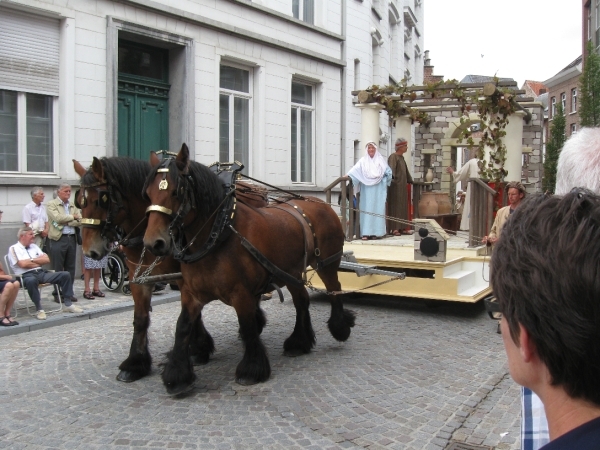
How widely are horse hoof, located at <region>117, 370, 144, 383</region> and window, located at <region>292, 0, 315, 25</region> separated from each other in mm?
13152

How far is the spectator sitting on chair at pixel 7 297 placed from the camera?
7.07 m

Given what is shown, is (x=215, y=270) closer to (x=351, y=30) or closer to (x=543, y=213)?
(x=543, y=213)

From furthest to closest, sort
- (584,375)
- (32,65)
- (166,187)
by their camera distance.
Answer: (32,65)
(166,187)
(584,375)

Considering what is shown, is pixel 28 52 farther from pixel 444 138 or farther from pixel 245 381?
pixel 444 138

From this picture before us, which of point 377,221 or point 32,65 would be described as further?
point 377,221

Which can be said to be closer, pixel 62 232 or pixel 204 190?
pixel 204 190

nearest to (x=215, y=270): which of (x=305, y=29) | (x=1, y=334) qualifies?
(x=1, y=334)

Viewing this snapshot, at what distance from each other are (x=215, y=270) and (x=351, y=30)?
48.1 feet

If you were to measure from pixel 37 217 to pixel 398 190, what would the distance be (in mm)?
6545

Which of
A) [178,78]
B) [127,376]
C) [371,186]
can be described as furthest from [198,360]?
[178,78]

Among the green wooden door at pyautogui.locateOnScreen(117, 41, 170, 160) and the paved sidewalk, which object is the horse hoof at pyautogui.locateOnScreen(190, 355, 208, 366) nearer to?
the paved sidewalk

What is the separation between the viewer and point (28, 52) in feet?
33.1

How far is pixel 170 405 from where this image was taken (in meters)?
4.41

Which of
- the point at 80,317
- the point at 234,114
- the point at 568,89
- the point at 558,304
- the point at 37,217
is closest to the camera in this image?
the point at 558,304
